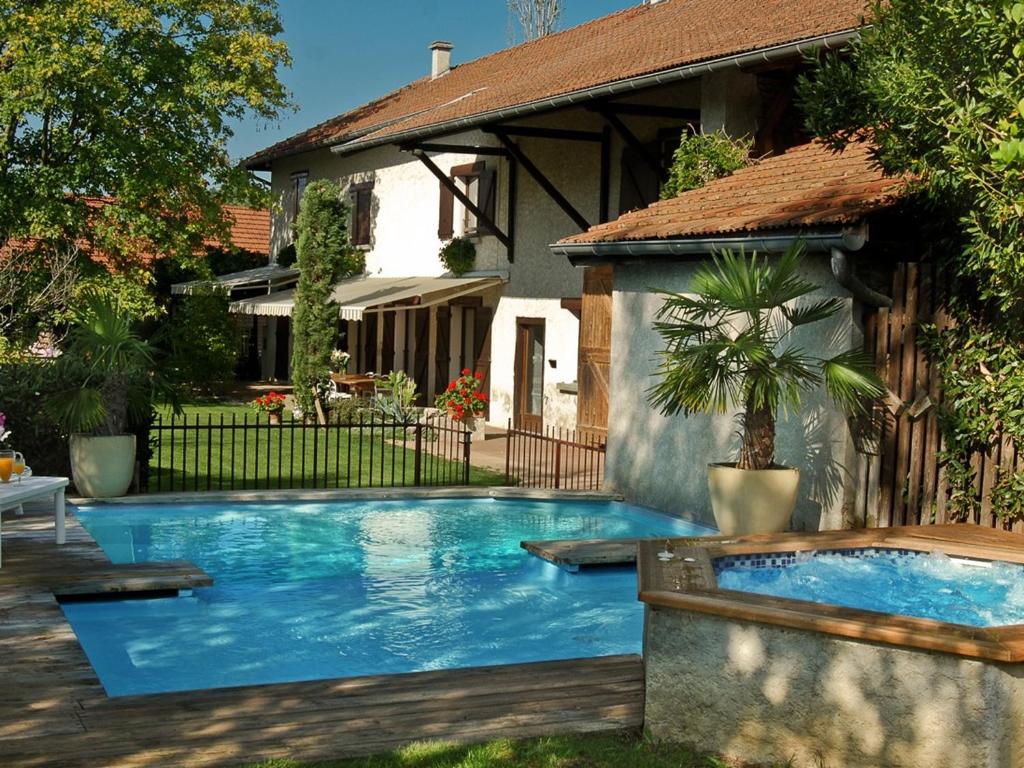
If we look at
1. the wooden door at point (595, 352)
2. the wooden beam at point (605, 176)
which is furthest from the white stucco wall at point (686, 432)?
the wooden beam at point (605, 176)

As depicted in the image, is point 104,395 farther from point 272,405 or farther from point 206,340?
point 206,340

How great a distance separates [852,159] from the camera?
1288 centimetres

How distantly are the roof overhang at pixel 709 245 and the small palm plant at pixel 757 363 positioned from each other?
0.21 m

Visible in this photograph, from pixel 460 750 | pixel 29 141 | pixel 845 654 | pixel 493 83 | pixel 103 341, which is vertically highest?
pixel 493 83

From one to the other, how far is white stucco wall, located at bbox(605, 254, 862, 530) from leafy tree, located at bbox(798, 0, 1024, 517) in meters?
1.05

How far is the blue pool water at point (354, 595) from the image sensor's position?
27.6 ft

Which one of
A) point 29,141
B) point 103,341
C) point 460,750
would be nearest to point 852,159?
point 103,341

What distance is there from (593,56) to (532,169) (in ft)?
9.85

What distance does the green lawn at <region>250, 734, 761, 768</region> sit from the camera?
5.43 m

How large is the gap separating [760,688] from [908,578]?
396 centimetres

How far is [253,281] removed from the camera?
30328mm

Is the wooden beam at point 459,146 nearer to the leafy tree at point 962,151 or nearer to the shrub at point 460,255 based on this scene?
the shrub at point 460,255

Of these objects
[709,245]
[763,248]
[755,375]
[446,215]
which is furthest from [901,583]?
[446,215]

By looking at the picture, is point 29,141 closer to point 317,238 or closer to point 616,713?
point 317,238
